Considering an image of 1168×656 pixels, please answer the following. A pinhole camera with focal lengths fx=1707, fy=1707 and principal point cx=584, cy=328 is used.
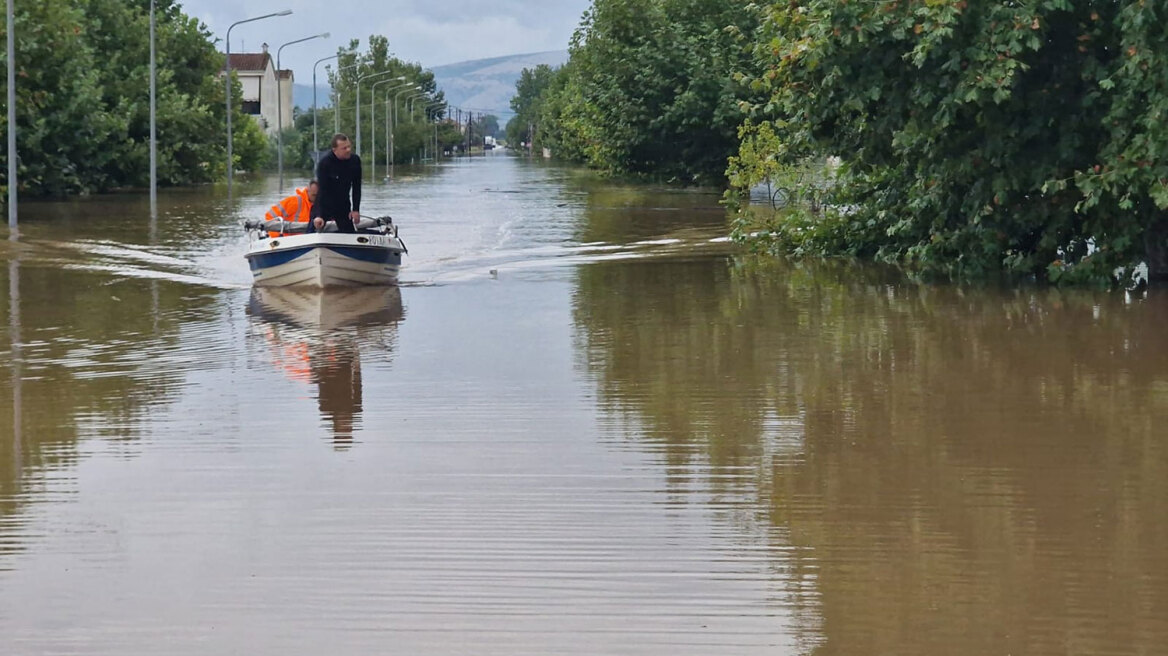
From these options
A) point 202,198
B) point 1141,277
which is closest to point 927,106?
point 1141,277

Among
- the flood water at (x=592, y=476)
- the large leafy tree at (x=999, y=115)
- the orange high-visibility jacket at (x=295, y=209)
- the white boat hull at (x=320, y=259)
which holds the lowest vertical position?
the flood water at (x=592, y=476)

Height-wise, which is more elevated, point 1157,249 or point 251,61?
point 251,61

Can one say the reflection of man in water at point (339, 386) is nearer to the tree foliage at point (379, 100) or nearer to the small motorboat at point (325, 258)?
the small motorboat at point (325, 258)

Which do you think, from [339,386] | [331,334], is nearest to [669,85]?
[331,334]

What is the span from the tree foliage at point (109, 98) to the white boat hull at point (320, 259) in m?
19.9

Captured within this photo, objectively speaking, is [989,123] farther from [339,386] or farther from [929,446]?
[929,446]

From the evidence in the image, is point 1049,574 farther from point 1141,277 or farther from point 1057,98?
point 1141,277

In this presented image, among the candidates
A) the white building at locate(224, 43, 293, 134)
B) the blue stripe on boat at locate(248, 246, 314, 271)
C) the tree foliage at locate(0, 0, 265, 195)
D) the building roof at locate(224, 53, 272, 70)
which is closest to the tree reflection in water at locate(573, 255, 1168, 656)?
the blue stripe on boat at locate(248, 246, 314, 271)

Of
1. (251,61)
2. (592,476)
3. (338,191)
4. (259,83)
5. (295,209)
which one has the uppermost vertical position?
(251,61)

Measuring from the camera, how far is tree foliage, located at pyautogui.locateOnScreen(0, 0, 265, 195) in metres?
42.3

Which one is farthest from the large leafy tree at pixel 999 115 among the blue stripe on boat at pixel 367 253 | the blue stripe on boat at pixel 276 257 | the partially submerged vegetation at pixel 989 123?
the blue stripe on boat at pixel 276 257

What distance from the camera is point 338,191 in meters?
20.4

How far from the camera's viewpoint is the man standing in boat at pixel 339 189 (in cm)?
1997

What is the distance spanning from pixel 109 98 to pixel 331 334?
1782 inches
